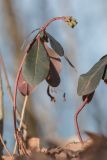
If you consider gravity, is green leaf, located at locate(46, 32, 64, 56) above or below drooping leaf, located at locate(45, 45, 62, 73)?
above

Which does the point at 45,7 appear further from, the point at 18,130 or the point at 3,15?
the point at 18,130

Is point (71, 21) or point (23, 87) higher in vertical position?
point (71, 21)

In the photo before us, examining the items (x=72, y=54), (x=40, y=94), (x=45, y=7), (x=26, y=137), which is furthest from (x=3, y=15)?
(x=26, y=137)

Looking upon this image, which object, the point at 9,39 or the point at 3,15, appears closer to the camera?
the point at 9,39

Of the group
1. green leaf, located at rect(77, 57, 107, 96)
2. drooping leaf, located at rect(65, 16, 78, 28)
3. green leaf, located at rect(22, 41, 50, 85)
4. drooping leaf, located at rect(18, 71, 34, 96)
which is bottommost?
drooping leaf, located at rect(18, 71, 34, 96)
